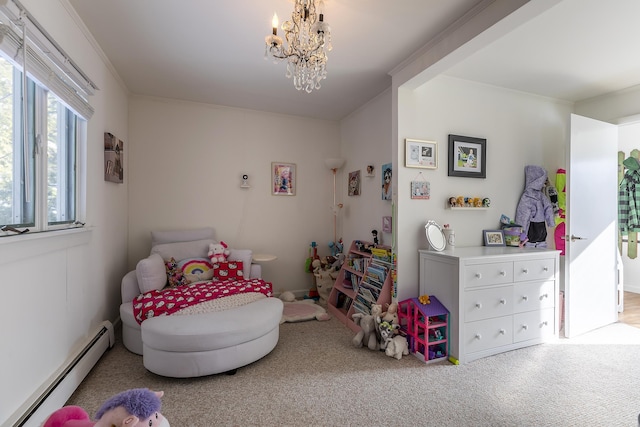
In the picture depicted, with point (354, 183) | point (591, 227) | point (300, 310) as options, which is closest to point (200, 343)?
point (300, 310)

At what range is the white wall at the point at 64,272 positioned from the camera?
1.31 metres

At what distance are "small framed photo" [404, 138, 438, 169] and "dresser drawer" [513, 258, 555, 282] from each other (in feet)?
3.66

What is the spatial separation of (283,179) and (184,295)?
1978mm

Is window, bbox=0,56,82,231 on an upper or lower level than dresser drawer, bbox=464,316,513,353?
upper

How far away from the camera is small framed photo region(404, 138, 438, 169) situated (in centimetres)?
257

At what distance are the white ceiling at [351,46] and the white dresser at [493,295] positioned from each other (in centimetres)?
165

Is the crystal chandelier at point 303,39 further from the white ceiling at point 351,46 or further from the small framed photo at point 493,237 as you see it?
the small framed photo at point 493,237

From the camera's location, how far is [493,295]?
230cm

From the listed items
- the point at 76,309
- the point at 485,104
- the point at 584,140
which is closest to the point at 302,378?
the point at 76,309

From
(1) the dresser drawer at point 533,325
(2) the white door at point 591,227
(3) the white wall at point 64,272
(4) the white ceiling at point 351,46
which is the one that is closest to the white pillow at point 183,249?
(3) the white wall at point 64,272

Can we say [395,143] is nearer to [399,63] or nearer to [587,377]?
[399,63]

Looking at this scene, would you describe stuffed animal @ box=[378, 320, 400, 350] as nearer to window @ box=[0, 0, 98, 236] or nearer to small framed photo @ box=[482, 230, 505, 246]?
small framed photo @ box=[482, 230, 505, 246]

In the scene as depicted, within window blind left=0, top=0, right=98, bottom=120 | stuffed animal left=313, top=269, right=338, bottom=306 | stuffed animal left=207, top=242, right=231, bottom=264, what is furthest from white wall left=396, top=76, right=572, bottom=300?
window blind left=0, top=0, right=98, bottom=120

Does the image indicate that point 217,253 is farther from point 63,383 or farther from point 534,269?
point 534,269
